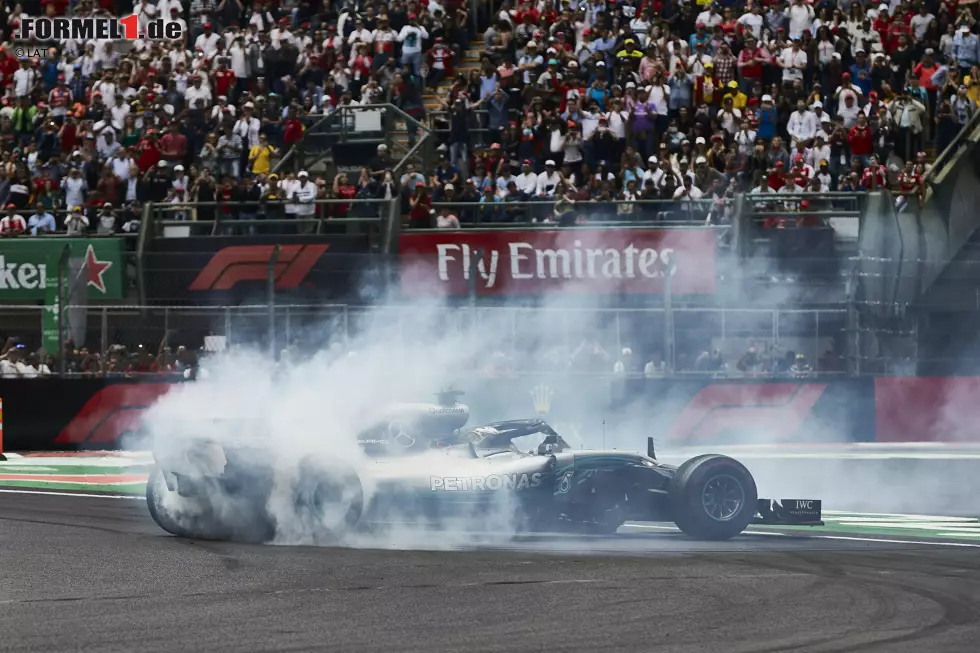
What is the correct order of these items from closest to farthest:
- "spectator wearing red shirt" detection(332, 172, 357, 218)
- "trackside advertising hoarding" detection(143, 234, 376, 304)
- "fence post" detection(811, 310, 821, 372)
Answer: "fence post" detection(811, 310, 821, 372) → "trackside advertising hoarding" detection(143, 234, 376, 304) → "spectator wearing red shirt" detection(332, 172, 357, 218)

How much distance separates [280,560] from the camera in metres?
10.6

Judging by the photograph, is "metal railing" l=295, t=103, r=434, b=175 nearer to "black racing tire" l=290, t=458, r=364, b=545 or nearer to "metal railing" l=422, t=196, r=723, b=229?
"metal railing" l=422, t=196, r=723, b=229

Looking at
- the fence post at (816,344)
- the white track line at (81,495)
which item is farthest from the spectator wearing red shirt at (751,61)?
the white track line at (81,495)

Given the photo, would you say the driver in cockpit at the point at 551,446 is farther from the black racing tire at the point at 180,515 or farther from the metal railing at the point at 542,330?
the metal railing at the point at 542,330

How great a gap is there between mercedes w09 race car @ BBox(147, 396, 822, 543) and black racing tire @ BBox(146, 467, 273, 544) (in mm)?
11

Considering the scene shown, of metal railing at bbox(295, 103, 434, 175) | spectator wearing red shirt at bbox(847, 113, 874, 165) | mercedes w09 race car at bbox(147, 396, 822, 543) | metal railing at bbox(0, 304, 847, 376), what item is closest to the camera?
mercedes w09 race car at bbox(147, 396, 822, 543)

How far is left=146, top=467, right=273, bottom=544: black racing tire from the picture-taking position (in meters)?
11.6

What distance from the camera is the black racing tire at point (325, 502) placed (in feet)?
37.6

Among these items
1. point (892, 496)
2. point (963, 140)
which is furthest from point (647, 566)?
point (963, 140)

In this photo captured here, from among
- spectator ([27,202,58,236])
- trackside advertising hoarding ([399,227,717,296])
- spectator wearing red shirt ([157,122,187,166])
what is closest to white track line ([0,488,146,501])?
trackside advertising hoarding ([399,227,717,296])

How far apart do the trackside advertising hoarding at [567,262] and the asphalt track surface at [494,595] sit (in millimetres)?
8231

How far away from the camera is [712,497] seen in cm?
1174

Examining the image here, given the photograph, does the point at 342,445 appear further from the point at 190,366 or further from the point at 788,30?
the point at 788,30

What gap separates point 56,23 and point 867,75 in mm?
14784
